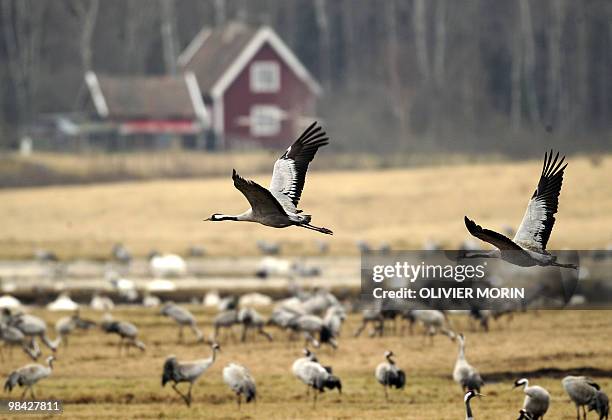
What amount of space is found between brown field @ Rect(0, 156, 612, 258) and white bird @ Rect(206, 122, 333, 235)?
1922 cm

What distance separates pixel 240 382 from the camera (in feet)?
57.3

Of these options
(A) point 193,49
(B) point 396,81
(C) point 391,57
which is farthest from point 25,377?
(C) point 391,57

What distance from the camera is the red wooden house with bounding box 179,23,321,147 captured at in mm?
55656

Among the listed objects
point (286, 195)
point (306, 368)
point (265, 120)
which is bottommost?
point (306, 368)

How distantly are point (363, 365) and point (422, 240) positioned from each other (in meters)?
15.6

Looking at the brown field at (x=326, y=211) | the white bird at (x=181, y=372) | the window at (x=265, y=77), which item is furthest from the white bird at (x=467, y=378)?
the window at (x=265, y=77)

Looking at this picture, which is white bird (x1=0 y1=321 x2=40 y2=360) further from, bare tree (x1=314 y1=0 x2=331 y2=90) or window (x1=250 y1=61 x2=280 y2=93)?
bare tree (x1=314 y1=0 x2=331 y2=90)

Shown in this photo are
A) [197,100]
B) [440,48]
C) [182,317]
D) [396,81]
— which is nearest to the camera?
[182,317]

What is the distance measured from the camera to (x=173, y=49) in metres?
58.8

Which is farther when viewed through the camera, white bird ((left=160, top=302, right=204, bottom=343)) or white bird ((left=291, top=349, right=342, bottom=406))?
white bird ((left=160, top=302, right=204, bottom=343))

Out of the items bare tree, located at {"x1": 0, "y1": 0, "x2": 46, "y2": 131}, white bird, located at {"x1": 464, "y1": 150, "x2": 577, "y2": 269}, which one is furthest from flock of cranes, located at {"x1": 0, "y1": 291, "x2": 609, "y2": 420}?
bare tree, located at {"x1": 0, "y1": 0, "x2": 46, "y2": 131}

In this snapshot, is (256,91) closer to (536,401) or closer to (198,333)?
(198,333)

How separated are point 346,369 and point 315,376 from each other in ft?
10.8

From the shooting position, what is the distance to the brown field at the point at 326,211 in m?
36.8
